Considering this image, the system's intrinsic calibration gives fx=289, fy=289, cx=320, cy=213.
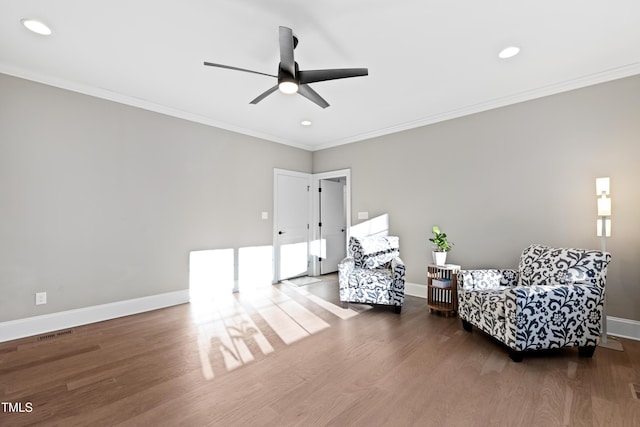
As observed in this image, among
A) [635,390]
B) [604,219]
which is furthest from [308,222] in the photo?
[635,390]

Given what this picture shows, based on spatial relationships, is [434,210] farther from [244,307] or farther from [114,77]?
[114,77]

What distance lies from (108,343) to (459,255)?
4.19 m

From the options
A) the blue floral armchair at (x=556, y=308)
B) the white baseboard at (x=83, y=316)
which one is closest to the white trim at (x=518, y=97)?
the blue floral armchair at (x=556, y=308)

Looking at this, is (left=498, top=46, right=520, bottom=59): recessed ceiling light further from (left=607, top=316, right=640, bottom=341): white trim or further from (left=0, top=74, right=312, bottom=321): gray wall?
(left=0, top=74, right=312, bottom=321): gray wall

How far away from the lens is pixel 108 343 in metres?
2.78

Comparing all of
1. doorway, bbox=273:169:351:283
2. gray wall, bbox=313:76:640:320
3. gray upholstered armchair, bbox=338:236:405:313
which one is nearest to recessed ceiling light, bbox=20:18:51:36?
doorway, bbox=273:169:351:283

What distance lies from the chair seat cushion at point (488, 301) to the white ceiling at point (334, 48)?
2.24m

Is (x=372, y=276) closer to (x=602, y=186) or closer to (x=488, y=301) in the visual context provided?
(x=488, y=301)

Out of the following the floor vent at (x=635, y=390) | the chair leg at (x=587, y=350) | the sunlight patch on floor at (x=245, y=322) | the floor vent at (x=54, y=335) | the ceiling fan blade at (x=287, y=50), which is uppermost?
the ceiling fan blade at (x=287, y=50)

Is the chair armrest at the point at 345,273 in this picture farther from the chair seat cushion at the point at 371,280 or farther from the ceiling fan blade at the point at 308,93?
the ceiling fan blade at the point at 308,93

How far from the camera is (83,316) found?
10.7 ft

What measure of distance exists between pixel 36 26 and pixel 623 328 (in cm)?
594

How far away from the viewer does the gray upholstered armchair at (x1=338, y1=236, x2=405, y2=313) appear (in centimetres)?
363

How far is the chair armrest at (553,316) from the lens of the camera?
232cm
